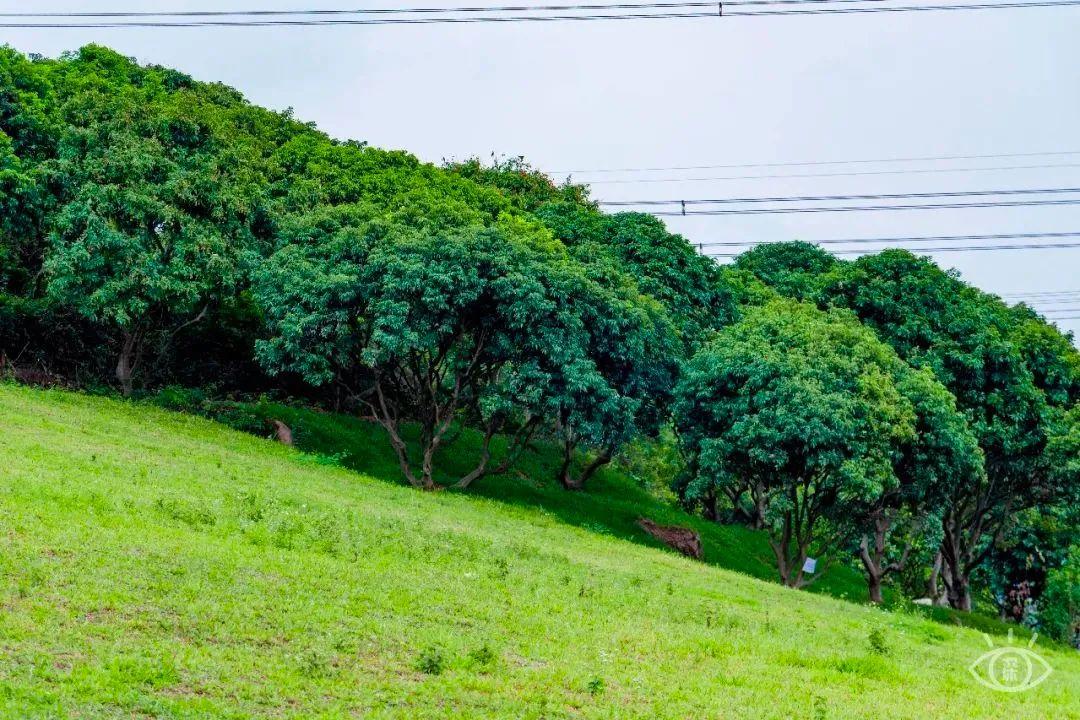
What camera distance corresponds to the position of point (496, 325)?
106 ft


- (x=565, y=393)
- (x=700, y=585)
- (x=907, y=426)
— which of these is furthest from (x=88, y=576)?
(x=907, y=426)

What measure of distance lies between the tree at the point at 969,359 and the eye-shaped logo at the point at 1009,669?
518 inches

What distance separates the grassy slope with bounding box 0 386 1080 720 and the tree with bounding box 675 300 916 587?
5.70m

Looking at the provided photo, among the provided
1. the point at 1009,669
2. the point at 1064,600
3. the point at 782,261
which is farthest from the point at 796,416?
the point at 1064,600

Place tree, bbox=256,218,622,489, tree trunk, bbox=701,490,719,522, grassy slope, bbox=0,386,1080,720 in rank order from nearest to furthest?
1. grassy slope, bbox=0,386,1080,720
2. tree, bbox=256,218,622,489
3. tree trunk, bbox=701,490,719,522

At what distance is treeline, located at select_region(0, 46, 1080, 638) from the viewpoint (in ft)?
102

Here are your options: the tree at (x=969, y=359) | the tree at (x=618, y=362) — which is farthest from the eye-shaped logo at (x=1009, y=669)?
the tree at (x=969, y=359)

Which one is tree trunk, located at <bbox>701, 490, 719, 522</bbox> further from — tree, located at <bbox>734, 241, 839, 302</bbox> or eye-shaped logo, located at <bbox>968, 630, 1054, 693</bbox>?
eye-shaped logo, located at <bbox>968, 630, 1054, 693</bbox>

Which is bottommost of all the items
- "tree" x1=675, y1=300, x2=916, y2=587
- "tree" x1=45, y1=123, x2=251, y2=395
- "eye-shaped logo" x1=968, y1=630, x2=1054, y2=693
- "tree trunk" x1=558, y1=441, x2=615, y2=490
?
"eye-shaped logo" x1=968, y1=630, x2=1054, y2=693

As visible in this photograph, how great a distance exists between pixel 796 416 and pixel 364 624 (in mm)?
18261

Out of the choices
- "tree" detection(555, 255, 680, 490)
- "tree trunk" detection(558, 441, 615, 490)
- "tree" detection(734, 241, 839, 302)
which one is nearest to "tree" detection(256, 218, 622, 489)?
"tree" detection(555, 255, 680, 490)

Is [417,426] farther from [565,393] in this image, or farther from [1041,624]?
[1041,624]

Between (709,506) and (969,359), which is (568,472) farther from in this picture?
(969,359)

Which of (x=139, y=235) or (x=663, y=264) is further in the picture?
(x=663, y=264)
